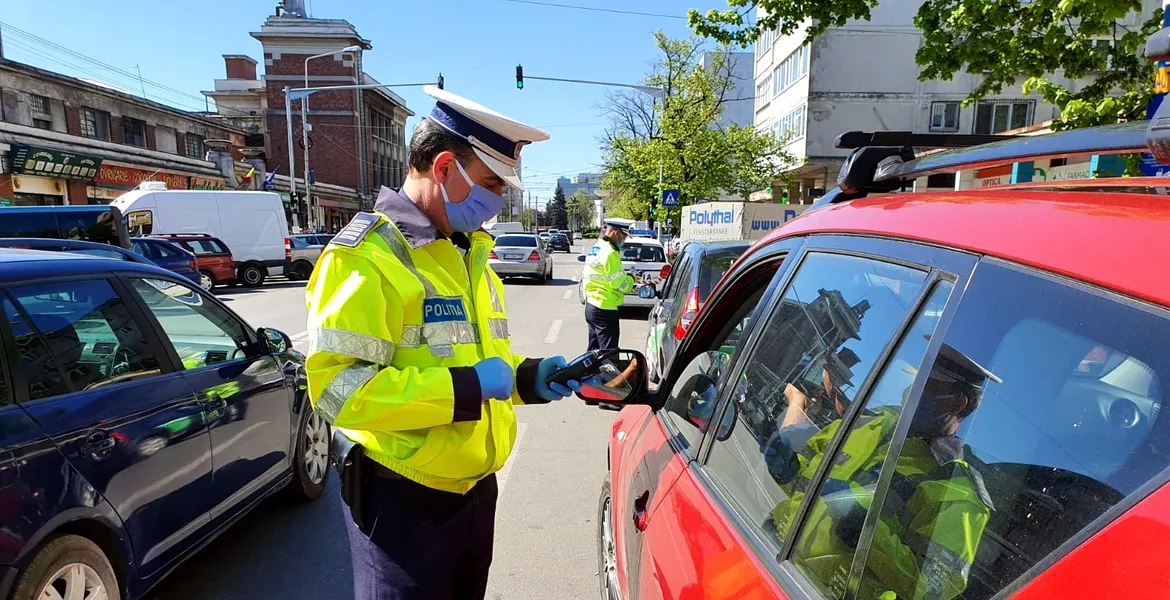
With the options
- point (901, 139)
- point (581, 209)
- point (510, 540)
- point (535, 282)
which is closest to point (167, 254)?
point (535, 282)

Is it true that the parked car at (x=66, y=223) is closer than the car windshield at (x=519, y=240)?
Yes

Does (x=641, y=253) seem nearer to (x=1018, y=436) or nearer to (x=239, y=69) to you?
(x=1018, y=436)

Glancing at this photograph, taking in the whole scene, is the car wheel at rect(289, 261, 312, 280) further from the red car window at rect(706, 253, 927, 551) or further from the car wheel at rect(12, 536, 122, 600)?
the red car window at rect(706, 253, 927, 551)

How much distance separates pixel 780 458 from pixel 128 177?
2823 centimetres

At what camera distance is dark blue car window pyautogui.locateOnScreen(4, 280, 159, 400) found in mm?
2436

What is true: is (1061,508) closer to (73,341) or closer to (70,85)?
(73,341)

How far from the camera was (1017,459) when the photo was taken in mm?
950

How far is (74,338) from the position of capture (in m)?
2.68

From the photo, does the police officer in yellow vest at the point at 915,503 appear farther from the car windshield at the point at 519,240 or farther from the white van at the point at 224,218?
the white van at the point at 224,218

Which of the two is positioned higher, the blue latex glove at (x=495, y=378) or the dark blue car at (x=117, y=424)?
the blue latex glove at (x=495, y=378)

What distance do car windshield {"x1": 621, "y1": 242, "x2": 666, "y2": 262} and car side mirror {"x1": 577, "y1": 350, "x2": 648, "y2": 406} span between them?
1271cm

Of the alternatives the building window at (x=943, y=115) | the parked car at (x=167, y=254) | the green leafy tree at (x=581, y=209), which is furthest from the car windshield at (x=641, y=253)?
the green leafy tree at (x=581, y=209)

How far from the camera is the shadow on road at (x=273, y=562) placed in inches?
124

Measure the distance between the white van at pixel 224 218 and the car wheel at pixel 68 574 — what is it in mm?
18694
